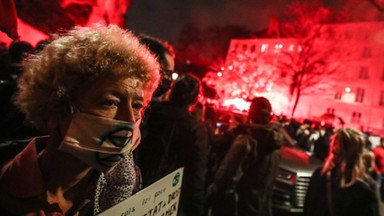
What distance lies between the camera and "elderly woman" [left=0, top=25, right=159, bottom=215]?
59.8 inches

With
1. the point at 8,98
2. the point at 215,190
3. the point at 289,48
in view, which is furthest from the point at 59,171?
the point at 289,48

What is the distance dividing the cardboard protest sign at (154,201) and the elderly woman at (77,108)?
24 cm

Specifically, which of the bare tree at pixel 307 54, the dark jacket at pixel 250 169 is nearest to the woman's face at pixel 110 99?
the dark jacket at pixel 250 169

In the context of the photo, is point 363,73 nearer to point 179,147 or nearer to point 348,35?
point 348,35

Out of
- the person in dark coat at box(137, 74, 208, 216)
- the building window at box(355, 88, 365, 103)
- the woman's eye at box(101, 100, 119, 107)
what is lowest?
the person in dark coat at box(137, 74, 208, 216)

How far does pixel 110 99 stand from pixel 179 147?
220cm

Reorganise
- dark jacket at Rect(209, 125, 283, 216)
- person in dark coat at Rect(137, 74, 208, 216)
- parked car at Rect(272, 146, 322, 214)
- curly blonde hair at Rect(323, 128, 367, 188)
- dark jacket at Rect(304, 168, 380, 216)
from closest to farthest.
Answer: person in dark coat at Rect(137, 74, 208, 216) < dark jacket at Rect(304, 168, 380, 216) < curly blonde hair at Rect(323, 128, 367, 188) < dark jacket at Rect(209, 125, 283, 216) < parked car at Rect(272, 146, 322, 214)

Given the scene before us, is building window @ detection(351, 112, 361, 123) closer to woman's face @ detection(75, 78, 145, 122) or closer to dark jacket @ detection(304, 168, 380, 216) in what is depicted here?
dark jacket @ detection(304, 168, 380, 216)

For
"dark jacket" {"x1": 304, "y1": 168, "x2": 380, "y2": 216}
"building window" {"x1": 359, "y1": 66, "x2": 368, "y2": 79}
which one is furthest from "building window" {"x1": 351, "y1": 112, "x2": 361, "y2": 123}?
"dark jacket" {"x1": 304, "y1": 168, "x2": 380, "y2": 216}

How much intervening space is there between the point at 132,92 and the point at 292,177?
6866mm

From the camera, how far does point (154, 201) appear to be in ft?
5.70

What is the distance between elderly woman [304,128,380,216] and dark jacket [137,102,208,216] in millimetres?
1698

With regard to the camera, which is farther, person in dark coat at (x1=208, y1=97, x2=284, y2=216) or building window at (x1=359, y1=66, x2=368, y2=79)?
building window at (x1=359, y1=66, x2=368, y2=79)

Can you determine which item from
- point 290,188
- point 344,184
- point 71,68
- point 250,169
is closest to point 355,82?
point 290,188
